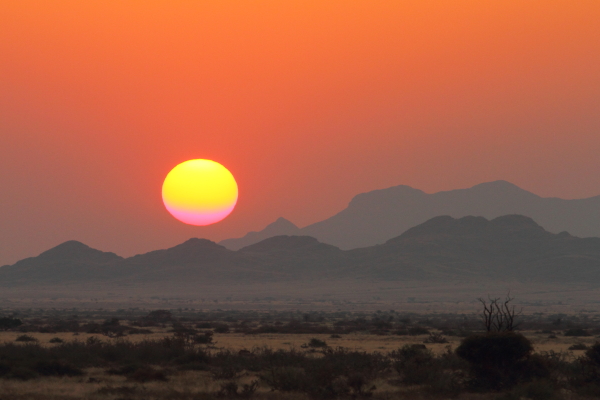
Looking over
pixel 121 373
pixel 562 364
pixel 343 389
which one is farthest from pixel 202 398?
pixel 562 364

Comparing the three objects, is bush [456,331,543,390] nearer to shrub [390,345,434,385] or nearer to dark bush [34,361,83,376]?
shrub [390,345,434,385]

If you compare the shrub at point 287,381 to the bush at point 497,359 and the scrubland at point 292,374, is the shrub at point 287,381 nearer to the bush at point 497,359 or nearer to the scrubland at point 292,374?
the scrubland at point 292,374

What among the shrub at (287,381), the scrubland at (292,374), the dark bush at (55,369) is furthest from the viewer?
the dark bush at (55,369)

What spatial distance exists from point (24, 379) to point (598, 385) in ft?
62.5

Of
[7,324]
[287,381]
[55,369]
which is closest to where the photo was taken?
[287,381]

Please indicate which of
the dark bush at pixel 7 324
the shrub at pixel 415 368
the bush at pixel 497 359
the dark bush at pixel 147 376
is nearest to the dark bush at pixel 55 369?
the dark bush at pixel 147 376

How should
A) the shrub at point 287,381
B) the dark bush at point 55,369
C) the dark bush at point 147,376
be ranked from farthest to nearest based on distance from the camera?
the dark bush at point 55,369
the dark bush at point 147,376
the shrub at point 287,381

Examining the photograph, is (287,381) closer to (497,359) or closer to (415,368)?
(415,368)

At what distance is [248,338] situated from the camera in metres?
45.9

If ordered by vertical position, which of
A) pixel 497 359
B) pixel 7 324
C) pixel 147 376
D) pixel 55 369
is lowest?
pixel 147 376

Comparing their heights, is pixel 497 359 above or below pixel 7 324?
below

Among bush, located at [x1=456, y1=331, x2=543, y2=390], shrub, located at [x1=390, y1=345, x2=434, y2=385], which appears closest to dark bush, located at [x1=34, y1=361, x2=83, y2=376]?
shrub, located at [x1=390, y1=345, x2=434, y2=385]

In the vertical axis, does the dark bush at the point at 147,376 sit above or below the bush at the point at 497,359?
below

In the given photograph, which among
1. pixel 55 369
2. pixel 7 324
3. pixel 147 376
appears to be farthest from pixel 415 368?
pixel 7 324
